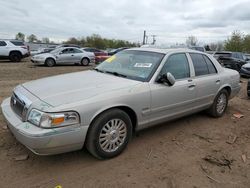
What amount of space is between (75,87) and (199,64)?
2.70 m

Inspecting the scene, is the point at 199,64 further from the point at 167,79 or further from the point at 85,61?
the point at 85,61

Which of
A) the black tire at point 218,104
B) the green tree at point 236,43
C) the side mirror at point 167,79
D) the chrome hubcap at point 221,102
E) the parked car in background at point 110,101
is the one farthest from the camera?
the green tree at point 236,43

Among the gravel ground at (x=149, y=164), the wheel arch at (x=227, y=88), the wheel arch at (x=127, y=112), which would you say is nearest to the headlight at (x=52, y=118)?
the wheel arch at (x=127, y=112)

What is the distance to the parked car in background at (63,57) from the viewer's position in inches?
626

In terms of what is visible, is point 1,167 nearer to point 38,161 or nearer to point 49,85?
point 38,161

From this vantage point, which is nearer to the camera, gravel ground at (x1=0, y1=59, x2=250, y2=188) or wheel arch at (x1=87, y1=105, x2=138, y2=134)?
gravel ground at (x1=0, y1=59, x2=250, y2=188)

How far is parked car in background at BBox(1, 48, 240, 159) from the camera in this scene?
2.94m

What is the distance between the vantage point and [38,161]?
3.38m

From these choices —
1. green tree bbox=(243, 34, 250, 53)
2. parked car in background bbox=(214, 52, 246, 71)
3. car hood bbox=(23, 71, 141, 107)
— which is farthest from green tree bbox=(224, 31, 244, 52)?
car hood bbox=(23, 71, 141, 107)

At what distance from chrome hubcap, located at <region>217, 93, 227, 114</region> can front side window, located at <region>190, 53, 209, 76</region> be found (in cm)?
85

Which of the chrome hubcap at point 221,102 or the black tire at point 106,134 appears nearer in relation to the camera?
the black tire at point 106,134

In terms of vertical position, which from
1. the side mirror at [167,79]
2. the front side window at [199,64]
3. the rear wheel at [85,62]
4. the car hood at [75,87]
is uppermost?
the front side window at [199,64]

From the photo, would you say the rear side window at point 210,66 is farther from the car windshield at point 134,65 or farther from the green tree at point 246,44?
the green tree at point 246,44

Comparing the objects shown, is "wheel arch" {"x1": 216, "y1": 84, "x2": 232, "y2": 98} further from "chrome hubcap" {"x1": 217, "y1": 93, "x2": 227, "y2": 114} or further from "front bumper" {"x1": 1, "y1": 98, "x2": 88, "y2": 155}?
"front bumper" {"x1": 1, "y1": 98, "x2": 88, "y2": 155}
